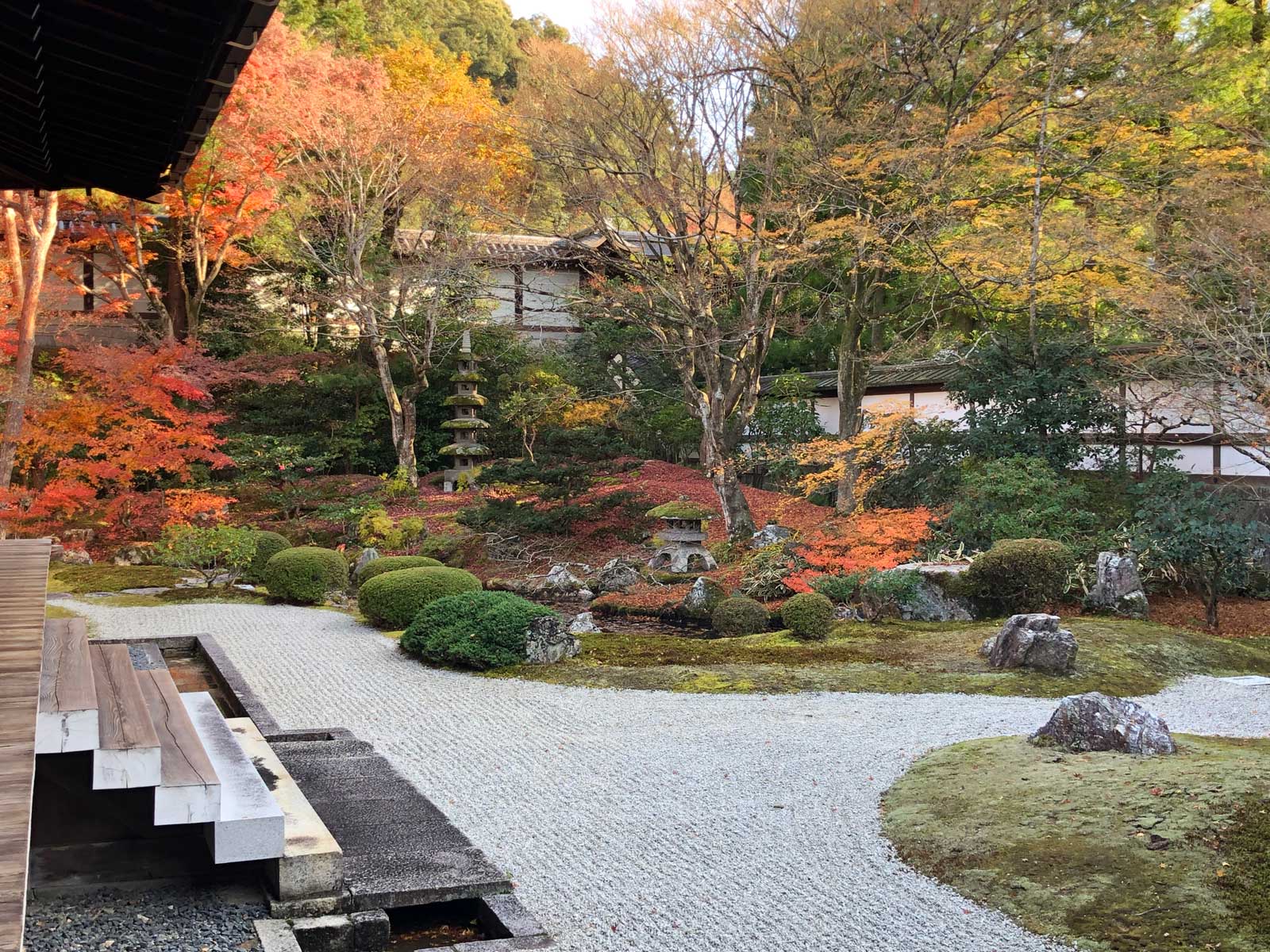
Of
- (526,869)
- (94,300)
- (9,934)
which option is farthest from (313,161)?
(9,934)

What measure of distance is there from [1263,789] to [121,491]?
1422cm

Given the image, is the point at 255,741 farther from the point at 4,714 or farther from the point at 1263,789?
the point at 1263,789

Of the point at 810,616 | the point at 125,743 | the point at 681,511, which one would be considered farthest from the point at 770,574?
the point at 125,743

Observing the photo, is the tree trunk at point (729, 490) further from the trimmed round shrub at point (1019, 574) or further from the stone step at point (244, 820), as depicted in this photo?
the stone step at point (244, 820)

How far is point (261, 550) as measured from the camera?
13703mm

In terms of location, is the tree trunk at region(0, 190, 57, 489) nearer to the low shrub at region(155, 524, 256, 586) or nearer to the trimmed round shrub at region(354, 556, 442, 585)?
the low shrub at region(155, 524, 256, 586)

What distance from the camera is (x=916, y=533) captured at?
452 inches

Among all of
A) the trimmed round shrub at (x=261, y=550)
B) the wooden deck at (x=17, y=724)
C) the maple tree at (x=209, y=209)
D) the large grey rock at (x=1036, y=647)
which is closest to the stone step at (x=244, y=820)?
the wooden deck at (x=17, y=724)

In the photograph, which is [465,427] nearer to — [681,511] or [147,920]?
[681,511]

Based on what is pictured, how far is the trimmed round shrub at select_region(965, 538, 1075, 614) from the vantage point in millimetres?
10305

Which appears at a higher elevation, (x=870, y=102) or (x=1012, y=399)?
(x=870, y=102)

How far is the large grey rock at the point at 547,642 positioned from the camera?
8773 mm

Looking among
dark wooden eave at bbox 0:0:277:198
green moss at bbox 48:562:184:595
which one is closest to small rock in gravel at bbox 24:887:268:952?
dark wooden eave at bbox 0:0:277:198

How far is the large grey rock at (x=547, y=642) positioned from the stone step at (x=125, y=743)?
4750mm
